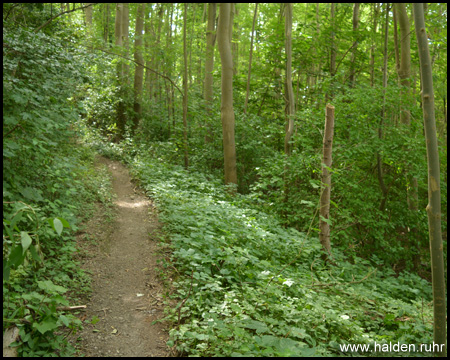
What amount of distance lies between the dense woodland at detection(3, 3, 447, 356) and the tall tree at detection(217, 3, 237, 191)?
0.14ft

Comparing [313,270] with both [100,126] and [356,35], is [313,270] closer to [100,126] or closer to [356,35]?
[356,35]

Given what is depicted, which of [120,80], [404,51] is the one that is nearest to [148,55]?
[120,80]

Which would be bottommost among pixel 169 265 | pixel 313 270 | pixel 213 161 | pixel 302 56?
pixel 313 270

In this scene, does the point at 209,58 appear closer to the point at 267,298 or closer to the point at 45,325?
the point at 267,298

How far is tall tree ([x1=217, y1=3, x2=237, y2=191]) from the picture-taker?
9.63m

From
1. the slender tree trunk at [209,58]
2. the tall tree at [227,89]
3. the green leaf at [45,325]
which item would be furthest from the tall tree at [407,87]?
the green leaf at [45,325]

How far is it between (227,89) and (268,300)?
7166 millimetres

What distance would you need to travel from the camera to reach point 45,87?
4445 mm

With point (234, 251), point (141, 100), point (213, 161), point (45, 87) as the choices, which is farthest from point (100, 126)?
point (234, 251)

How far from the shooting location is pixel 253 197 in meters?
9.20

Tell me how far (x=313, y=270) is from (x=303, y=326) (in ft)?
7.61

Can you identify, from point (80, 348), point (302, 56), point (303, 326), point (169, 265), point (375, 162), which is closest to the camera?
point (80, 348)

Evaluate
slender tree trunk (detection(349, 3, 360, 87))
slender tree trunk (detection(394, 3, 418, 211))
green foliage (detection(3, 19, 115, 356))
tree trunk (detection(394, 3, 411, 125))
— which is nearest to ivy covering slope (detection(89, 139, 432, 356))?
green foliage (detection(3, 19, 115, 356))

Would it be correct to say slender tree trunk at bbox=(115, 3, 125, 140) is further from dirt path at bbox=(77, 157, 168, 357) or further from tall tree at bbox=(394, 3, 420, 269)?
tall tree at bbox=(394, 3, 420, 269)
